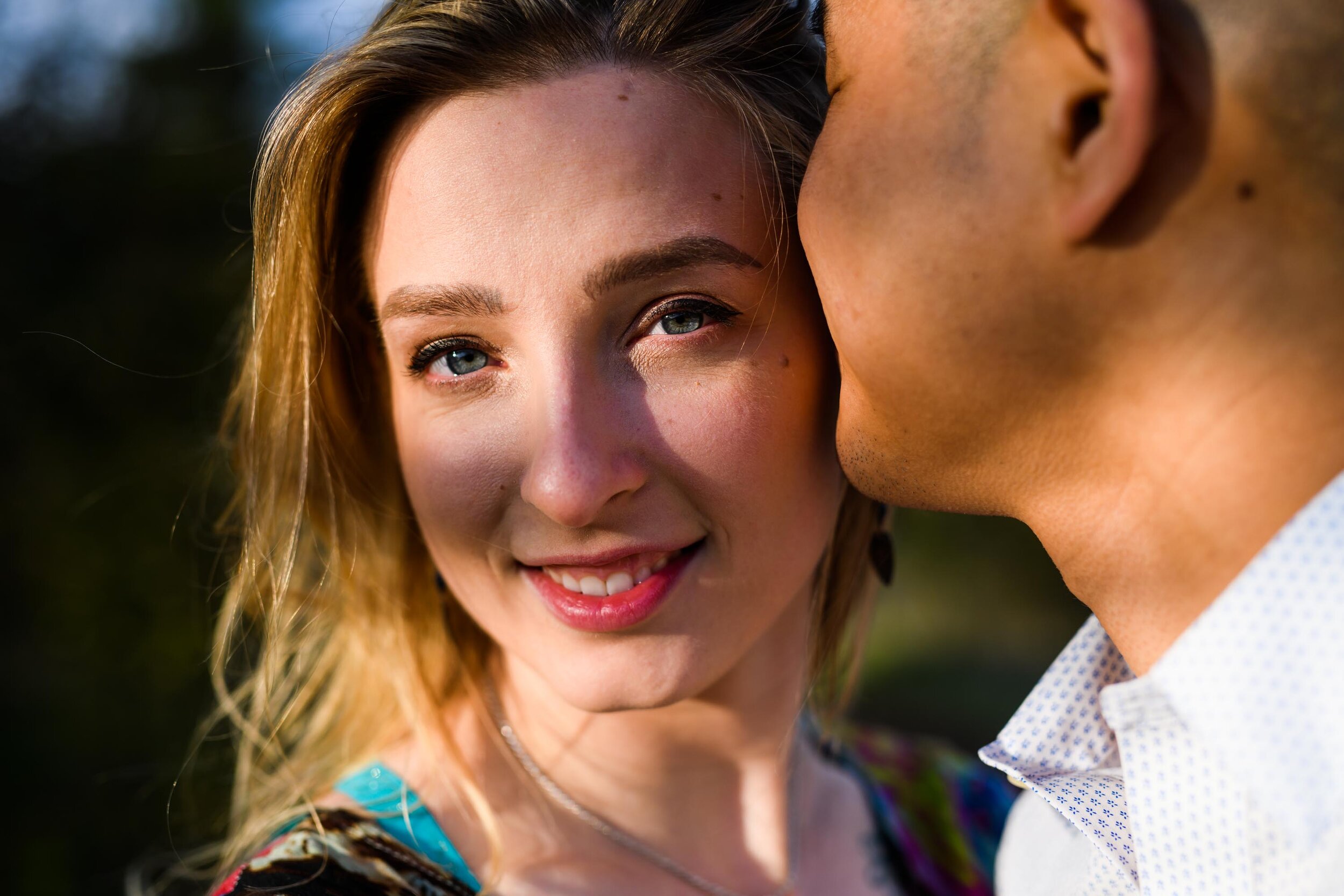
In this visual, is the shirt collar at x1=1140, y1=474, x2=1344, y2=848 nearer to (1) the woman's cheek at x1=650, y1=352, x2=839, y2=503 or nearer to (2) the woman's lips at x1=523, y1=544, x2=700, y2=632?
(1) the woman's cheek at x1=650, y1=352, x2=839, y2=503

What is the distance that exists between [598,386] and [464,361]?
1.03ft

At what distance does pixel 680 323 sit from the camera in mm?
1758

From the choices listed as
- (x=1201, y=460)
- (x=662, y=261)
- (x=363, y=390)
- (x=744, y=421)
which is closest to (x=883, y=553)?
(x=744, y=421)

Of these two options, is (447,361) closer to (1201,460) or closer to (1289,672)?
(1201,460)

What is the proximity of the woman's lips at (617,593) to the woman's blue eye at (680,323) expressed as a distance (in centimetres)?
37

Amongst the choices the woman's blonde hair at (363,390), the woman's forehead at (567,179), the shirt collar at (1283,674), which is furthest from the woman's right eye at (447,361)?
the shirt collar at (1283,674)

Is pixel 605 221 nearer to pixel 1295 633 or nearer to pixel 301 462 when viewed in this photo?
pixel 301 462

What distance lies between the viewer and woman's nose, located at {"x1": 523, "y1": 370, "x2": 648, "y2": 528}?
5.31 feet

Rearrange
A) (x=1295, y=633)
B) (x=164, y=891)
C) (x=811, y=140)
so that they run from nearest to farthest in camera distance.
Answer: (x=1295, y=633), (x=811, y=140), (x=164, y=891)

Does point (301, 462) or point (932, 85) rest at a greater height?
point (932, 85)

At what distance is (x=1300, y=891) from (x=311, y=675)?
1.98 metres

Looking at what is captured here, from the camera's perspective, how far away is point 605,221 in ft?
5.39

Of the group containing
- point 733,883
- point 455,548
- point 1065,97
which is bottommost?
point 733,883

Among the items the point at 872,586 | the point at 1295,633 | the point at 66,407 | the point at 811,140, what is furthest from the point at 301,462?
the point at 66,407
